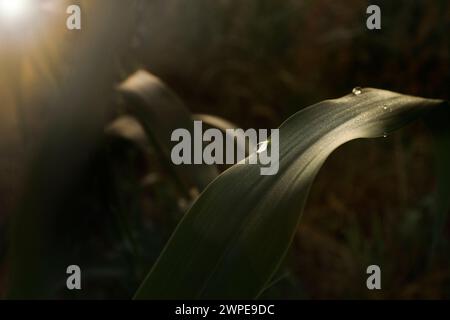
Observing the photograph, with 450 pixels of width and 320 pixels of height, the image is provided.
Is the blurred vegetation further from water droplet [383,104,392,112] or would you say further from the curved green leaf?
water droplet [383,104,392,112]

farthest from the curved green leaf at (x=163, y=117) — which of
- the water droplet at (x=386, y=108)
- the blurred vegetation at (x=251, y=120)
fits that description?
the water droplet at (x=386, y=108)

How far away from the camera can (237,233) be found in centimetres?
42

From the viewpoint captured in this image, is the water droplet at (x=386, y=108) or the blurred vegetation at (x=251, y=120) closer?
the water droplet at (x=386, y=108)

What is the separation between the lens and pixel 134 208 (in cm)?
131

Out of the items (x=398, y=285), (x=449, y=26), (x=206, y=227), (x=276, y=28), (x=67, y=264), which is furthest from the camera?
(x=276, y=28)

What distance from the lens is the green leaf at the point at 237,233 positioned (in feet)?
1.35

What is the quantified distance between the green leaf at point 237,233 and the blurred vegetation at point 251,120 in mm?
452

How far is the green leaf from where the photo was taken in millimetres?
411

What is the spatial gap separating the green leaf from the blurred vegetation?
1.48 ft

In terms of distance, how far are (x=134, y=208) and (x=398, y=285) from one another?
0.59 m

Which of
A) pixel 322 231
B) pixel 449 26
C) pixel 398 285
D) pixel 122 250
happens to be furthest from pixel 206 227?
pixel 449 26

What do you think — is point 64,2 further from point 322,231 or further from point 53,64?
point 322,231

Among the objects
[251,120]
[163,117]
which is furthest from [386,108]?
[251,120]

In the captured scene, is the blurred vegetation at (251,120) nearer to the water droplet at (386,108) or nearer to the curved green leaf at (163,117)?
the curved green leaf at (163,117)
